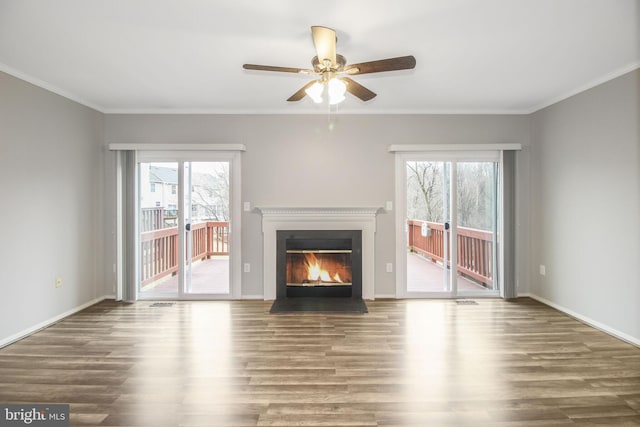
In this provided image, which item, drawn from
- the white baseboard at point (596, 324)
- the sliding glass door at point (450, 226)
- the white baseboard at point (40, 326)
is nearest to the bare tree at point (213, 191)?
the white baseboard at point (40, 326)

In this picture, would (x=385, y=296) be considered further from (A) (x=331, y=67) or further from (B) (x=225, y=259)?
(A) (x=331, y=67)

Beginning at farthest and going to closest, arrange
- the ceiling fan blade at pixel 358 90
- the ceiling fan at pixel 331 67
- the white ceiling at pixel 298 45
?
the ceiling fan blade at pixel 358 90, the white ceiling at pixel 298 45, the ceiling fan at pixel 331 67

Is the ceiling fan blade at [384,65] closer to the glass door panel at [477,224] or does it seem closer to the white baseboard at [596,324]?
the glass door panel at [477,224]

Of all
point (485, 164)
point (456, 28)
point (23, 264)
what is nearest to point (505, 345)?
point (485, 164)

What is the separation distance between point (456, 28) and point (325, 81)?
1.01m

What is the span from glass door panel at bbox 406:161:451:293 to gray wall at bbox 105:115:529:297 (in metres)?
0.28

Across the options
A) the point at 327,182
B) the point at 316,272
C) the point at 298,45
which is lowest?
the point at 316,272

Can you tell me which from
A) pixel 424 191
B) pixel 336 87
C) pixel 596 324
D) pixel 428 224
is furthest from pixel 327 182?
pixel 596 324

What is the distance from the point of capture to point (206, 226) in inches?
156

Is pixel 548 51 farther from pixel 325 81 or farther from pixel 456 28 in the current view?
pixel 325 81

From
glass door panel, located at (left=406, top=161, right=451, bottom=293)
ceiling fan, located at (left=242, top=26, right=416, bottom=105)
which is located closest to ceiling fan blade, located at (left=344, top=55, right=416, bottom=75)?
ceiling fan, located at (left=242, top=26, right=416, bottom=105)

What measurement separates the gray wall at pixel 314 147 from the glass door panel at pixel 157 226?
369 millimetres

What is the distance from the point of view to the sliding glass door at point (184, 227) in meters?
3.91

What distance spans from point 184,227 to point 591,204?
4613mm
